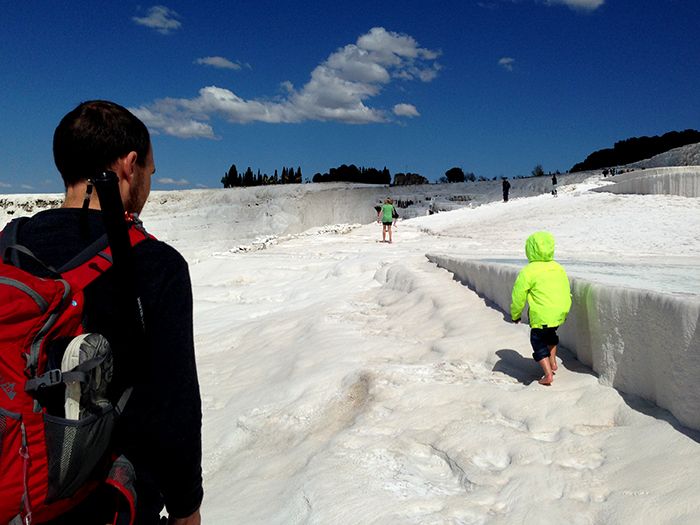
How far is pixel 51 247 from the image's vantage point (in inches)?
55.9

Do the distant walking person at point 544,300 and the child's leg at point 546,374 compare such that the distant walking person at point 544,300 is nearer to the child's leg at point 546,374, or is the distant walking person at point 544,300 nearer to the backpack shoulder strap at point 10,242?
the child's leg at point 546,374

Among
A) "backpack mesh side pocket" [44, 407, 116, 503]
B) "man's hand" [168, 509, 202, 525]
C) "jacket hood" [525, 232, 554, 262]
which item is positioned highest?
"jacket hood" [525, 232, 554, 262]

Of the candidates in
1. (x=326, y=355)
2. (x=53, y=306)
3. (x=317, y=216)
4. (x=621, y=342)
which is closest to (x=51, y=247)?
(x=53, y=306)

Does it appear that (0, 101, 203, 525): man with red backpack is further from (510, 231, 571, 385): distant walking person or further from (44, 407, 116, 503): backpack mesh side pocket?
(510, 231, 571, 385): distant walking person

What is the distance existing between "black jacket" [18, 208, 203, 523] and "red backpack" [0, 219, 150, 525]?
8 centimetres

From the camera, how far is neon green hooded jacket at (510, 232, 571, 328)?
4.36 meters

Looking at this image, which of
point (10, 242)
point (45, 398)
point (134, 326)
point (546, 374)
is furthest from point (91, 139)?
point (546, 374)

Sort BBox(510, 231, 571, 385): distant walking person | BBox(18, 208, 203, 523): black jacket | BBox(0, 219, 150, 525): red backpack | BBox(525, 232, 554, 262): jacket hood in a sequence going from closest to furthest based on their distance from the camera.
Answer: BBox(0, 219, 150, 525): red backpack, BBox(18, 208, 203, 523): black jacket, BBox(510, 231, 571, 385): distant walking person, BBox(525, 232, 554, 262): jacket hood

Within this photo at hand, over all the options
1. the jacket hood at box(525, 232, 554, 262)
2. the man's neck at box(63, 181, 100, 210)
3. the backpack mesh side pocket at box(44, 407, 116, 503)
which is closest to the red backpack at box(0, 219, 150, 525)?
the backpack mesh side pocket at box(44, 407, 116, 503)

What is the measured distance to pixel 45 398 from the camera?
1.23 metres

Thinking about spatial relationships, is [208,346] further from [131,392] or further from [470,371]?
[131,392]

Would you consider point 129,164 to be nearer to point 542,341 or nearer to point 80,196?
point 80,196

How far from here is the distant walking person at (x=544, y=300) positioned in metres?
4.29

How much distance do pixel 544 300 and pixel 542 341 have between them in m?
→ 0.31
